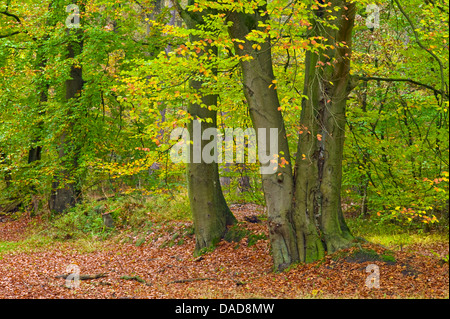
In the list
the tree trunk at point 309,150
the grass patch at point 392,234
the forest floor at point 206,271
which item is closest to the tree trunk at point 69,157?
the forest floor at point 206,271

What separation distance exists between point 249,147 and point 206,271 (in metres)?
3.61

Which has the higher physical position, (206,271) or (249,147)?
(249,147)

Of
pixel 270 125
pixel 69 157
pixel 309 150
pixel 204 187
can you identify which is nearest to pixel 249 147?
pixel 204 187

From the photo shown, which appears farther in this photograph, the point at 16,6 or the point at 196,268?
the point at 16,6

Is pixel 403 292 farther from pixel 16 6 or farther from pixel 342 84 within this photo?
pixel 16 6

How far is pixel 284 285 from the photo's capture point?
744 cm

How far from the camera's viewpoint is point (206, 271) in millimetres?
9281

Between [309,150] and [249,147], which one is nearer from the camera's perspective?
[309,150]

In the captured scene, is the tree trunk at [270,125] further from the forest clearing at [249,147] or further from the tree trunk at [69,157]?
the tree trunk at [69,157]

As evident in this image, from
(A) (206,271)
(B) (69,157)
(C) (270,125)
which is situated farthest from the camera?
(B) (69,157)

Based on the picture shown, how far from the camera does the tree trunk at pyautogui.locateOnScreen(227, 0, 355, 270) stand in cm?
784

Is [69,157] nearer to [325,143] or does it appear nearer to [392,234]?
[325,143]

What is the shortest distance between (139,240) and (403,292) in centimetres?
843
